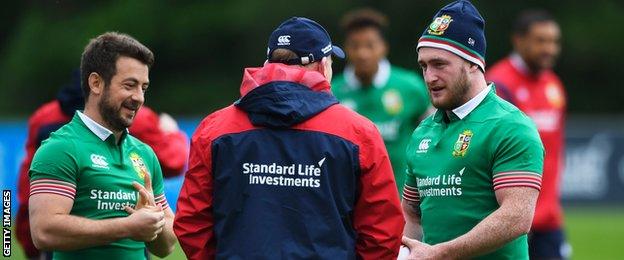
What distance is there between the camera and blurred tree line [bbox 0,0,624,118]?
2866cm

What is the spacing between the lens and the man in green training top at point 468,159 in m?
5.85

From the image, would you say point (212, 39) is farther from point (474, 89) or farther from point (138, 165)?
point (474, 89)

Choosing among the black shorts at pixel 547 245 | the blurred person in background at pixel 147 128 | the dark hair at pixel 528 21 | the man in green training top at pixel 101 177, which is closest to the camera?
the man in green training top at pixel 101 177

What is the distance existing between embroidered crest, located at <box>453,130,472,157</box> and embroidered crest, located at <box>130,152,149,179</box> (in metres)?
1.55

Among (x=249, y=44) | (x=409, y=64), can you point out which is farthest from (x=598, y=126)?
(x=249, y=44)

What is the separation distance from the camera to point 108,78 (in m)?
6.21

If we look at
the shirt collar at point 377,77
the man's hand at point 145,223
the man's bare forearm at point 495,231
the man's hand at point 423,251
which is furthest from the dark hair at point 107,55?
the shirt collar at point 377,77

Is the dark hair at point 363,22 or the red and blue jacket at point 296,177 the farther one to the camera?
the dark hair at point 363,22

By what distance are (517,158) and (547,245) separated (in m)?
4.72

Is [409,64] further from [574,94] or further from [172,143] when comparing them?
[172,143]

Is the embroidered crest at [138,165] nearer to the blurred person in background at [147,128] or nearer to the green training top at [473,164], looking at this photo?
the blurred person in background at [147,128]

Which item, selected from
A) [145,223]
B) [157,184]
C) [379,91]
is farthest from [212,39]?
[145,223]

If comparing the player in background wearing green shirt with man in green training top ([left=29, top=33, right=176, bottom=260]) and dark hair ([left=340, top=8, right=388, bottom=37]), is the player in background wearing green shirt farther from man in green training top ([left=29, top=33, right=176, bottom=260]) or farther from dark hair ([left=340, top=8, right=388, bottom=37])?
man in green training top ([left=29, top=33, right=176, bottom=260])

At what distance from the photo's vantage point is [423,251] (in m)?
5.91
